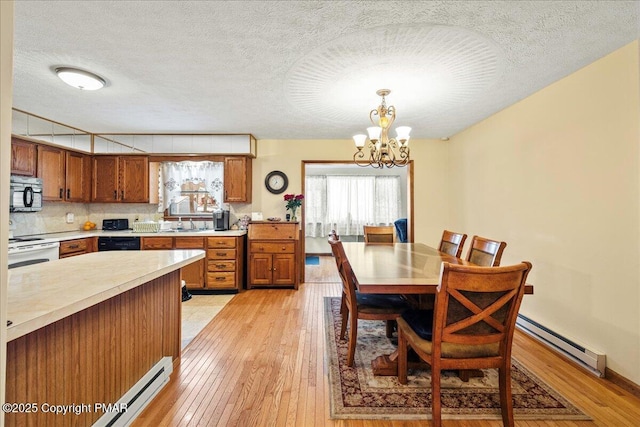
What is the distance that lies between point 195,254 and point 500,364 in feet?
6.49

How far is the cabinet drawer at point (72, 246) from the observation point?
3.41 metres

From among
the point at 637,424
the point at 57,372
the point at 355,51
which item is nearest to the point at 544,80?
the point at 355,51

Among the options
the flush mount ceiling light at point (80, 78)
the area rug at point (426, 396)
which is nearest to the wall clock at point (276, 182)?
the flush mount ceiling light at point (80, 78)

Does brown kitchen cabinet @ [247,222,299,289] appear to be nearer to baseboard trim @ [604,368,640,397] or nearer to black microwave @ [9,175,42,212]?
black microwave @ [9,175,42,212]

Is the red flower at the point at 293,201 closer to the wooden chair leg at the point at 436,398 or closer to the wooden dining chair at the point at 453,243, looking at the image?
the wooden dining chair at the point at 453,243

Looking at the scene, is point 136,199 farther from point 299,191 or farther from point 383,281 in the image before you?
point 383,281

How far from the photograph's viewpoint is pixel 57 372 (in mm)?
1157

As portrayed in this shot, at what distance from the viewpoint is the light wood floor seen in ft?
5.30

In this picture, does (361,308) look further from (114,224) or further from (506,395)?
(114,224)

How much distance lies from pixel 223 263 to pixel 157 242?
→ 954 mm

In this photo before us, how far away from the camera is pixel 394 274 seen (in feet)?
5.90

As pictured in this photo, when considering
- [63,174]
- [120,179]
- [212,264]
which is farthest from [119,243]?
[212,264]

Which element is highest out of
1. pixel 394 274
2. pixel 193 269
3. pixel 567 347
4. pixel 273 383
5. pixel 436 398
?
pixel 394 274

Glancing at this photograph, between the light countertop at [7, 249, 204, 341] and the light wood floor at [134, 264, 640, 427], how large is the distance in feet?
2.89
